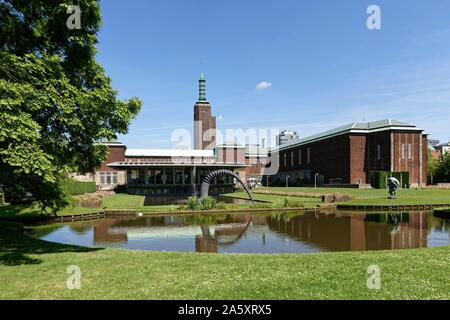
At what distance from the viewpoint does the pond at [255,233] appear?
1508cm

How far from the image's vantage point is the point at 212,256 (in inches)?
431

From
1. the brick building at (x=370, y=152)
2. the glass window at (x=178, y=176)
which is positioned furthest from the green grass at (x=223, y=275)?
the brick building at (x=370, y=152)

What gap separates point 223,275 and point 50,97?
6158 millimetres

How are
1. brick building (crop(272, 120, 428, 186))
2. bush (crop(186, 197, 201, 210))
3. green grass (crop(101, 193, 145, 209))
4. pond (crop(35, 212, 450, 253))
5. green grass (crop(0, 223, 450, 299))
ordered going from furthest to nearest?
brick building (crop(272, 120, 428, 186)) < green grass (crop(101, 193, 145, 209)) < bush (crop(186, 197, 201, 210)) < pond (crop(35, 212, 450, 253)) < green grass (crop(0, 223, 450, 299))

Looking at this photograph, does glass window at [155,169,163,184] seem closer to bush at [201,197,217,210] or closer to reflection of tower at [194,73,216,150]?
bush at [201,197,217,210]

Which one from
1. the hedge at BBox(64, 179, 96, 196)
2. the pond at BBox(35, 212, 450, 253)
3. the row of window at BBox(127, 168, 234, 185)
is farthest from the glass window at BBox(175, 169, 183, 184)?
the pond at BBox(35, 212, 450, 253)

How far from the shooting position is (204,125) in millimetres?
107188

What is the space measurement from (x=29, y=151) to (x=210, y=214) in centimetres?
1972

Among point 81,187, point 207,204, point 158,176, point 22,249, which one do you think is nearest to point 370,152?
point 158,176

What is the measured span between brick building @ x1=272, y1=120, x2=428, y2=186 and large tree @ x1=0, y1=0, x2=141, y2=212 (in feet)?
170

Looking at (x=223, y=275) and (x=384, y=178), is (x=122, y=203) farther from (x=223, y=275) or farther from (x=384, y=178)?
(x=384, y=178)

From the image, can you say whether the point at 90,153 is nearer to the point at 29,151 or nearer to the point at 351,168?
the point at 29,151

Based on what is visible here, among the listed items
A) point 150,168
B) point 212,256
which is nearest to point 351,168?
point 150,168

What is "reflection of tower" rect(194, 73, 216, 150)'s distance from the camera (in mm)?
106000
